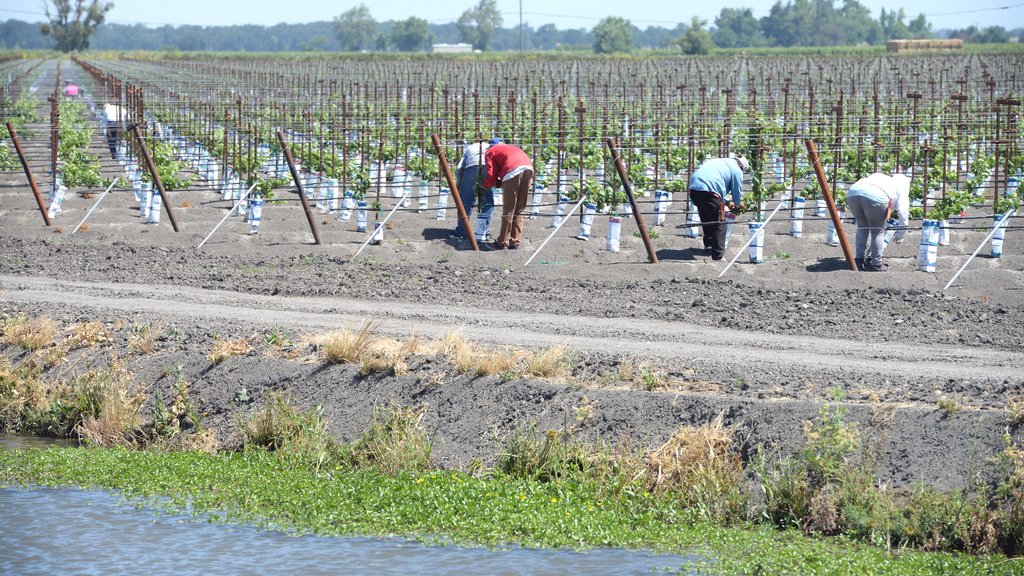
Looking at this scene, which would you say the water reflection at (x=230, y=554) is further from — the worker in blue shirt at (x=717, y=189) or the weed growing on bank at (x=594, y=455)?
the worker in blue shirt at (x=717, y=189)

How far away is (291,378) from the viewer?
13039 mm

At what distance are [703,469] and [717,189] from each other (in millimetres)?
8310

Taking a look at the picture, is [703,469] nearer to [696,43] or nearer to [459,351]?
[459,351]

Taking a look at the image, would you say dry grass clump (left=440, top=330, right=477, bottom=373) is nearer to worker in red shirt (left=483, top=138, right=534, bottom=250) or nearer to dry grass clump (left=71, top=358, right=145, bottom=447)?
dry grass clump (left=71, top=358, right=145, bottom=447)

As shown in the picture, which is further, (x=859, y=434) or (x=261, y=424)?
(x=261, y=424)

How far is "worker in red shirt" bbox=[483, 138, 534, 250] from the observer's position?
61.7ft

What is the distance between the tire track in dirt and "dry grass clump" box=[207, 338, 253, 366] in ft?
2.81

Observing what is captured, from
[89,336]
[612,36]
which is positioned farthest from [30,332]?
[612,36]

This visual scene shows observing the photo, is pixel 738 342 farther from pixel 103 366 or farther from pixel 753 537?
pixel 103 366

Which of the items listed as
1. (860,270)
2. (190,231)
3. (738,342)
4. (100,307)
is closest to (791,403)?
(738,342)

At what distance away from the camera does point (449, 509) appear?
403 inches

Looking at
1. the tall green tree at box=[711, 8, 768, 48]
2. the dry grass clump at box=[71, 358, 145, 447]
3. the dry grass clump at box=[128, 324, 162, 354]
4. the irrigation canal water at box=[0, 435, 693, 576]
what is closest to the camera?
the irrigation canal water at box=[0, 435, 693, 576]

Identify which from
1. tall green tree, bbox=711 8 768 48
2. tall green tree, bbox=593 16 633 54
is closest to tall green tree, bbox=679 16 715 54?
tall green tree, bbox=593 16 633 54

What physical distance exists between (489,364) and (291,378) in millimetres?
2058
